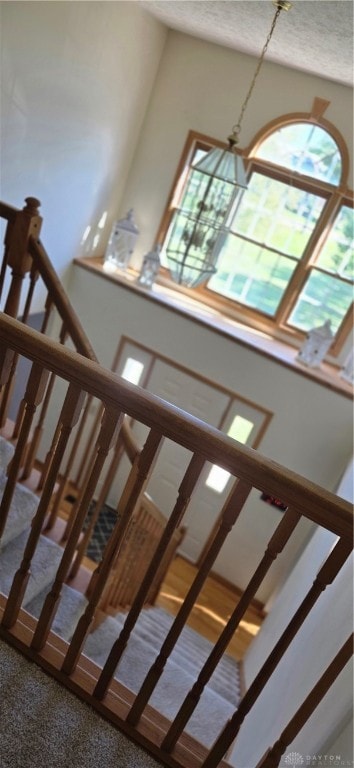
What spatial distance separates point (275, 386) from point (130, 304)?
4.97 ft

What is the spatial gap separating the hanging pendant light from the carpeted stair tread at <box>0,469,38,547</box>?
62.7 inches

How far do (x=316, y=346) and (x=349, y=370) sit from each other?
1.22 ft

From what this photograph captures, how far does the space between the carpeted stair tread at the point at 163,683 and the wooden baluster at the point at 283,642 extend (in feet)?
4.06

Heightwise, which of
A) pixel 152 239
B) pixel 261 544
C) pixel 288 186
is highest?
pixel 288 186

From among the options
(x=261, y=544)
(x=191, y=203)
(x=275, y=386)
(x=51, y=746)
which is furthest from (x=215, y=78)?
(x=51, y=746)

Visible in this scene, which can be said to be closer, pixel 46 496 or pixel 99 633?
pixel 46 496

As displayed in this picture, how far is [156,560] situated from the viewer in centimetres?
114

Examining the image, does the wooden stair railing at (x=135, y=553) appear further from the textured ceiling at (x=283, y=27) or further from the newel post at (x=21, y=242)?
the textured ceiling at (x=283, y=27)

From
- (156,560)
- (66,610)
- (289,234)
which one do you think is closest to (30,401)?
(156,560)

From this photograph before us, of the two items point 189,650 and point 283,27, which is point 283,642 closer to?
point 189,650

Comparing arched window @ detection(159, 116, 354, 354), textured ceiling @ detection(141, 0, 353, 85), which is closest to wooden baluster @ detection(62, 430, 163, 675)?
textured ceiling @ detection(141, 0, 353, 85)

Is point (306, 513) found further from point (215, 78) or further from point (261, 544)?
point (215, 78)

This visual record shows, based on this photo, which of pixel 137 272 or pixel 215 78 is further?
pixel 137 272

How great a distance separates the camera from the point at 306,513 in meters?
0.95
